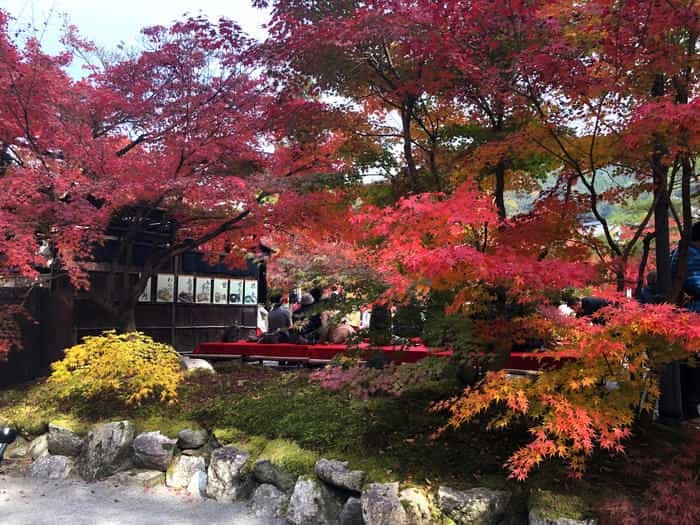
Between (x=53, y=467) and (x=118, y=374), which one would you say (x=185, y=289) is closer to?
(x=118, y=374)

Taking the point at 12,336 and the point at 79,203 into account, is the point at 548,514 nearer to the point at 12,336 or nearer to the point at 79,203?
the point at 79,203

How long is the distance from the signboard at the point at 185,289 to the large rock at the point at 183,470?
5.84 metres

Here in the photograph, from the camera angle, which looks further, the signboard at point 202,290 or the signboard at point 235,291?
the signboard at point 235,291

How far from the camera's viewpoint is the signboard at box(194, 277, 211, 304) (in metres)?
11.5

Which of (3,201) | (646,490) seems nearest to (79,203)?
(3,201)

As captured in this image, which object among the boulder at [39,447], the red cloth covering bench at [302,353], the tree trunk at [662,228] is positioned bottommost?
the boulder at [39,447]

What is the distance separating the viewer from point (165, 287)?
10.8 meters

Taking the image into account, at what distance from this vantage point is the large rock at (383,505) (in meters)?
3.98

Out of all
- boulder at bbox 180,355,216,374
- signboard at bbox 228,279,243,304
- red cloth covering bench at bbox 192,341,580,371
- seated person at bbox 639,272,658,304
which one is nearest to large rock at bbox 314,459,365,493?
red cloth covering bench at bbox 192,341,580,371

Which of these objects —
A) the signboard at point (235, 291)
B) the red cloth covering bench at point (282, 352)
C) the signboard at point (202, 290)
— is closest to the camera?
the red cloth covering bench at point (282, 352)

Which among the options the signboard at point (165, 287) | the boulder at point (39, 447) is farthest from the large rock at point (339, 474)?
the signboard at point (165, 287)

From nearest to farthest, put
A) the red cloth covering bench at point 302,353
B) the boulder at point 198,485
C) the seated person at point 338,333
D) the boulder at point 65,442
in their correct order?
1. the boulder at point 198,485
2. the boulder at point 65,442
3. the red cloth covering bench at point 302,353
4. the seated person at point 338,333

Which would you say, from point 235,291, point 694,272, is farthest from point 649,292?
point 235,291

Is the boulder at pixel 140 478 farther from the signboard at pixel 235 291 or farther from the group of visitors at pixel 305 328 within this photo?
the signboard at pixel 235 291
